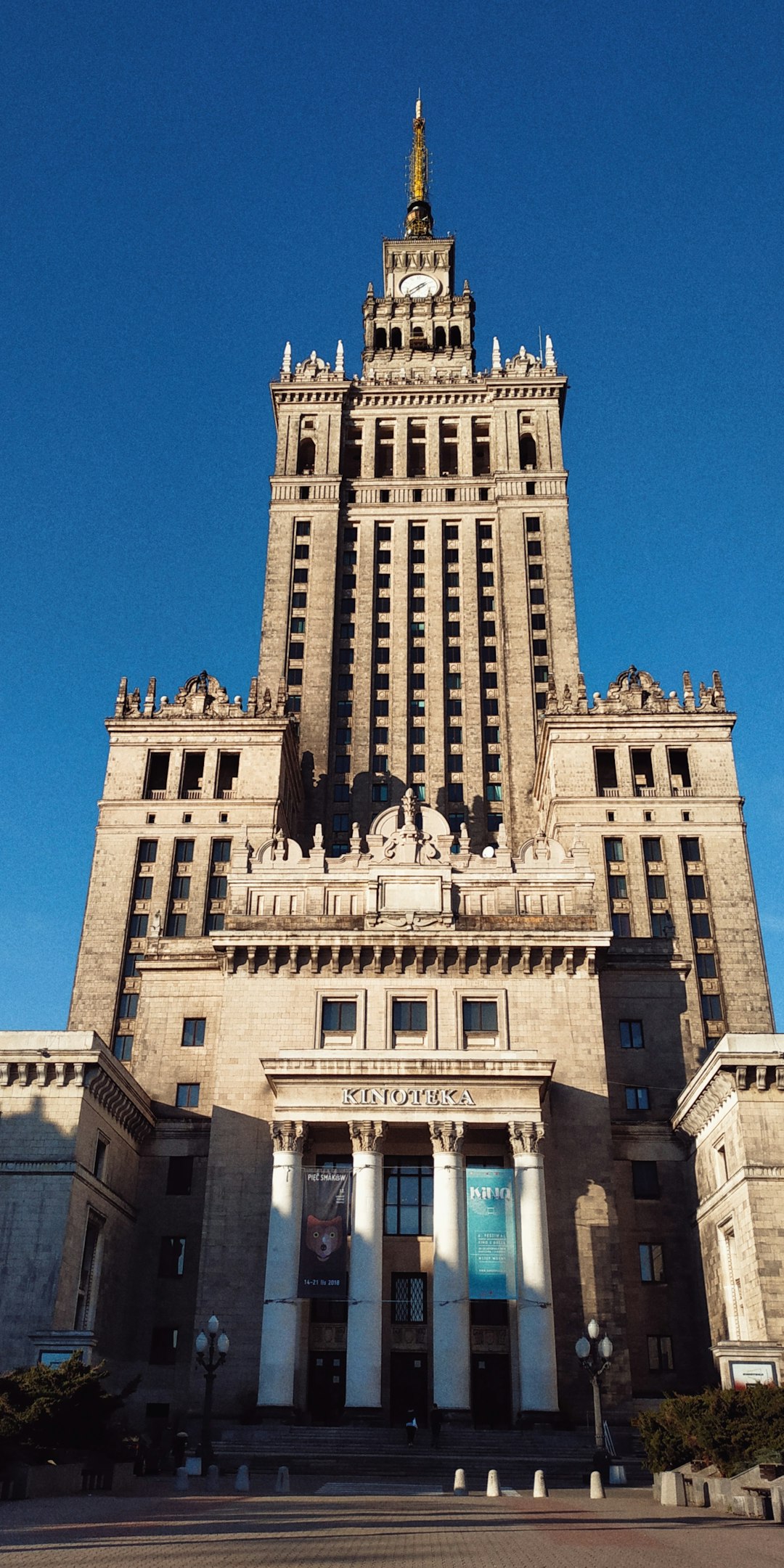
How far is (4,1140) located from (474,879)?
2316 cm

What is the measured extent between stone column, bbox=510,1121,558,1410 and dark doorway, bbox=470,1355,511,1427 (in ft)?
7.76

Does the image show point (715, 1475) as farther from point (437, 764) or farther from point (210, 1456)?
point (437, 764)

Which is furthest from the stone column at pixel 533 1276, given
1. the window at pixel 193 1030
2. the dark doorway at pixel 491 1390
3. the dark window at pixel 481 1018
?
the window at pixel 193 1030

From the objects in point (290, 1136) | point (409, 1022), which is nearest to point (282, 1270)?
point (290, 1136)

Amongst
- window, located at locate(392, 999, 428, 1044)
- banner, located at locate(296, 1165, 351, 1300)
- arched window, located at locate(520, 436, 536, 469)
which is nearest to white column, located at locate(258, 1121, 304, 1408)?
banner, located at locate(296, 1165, 351, 1300)

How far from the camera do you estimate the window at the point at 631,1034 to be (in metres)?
61.5

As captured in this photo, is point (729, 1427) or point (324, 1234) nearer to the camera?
point (729, 1427)

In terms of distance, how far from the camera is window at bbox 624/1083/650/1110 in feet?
198

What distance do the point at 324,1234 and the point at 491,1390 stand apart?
386 inches

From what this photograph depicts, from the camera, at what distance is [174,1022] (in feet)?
200

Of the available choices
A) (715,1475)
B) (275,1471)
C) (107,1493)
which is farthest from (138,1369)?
(715,1475)

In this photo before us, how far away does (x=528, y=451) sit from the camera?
115875 mm

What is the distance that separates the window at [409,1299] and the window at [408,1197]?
70.2 inches

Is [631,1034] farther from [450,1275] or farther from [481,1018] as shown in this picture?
[450,1275]
